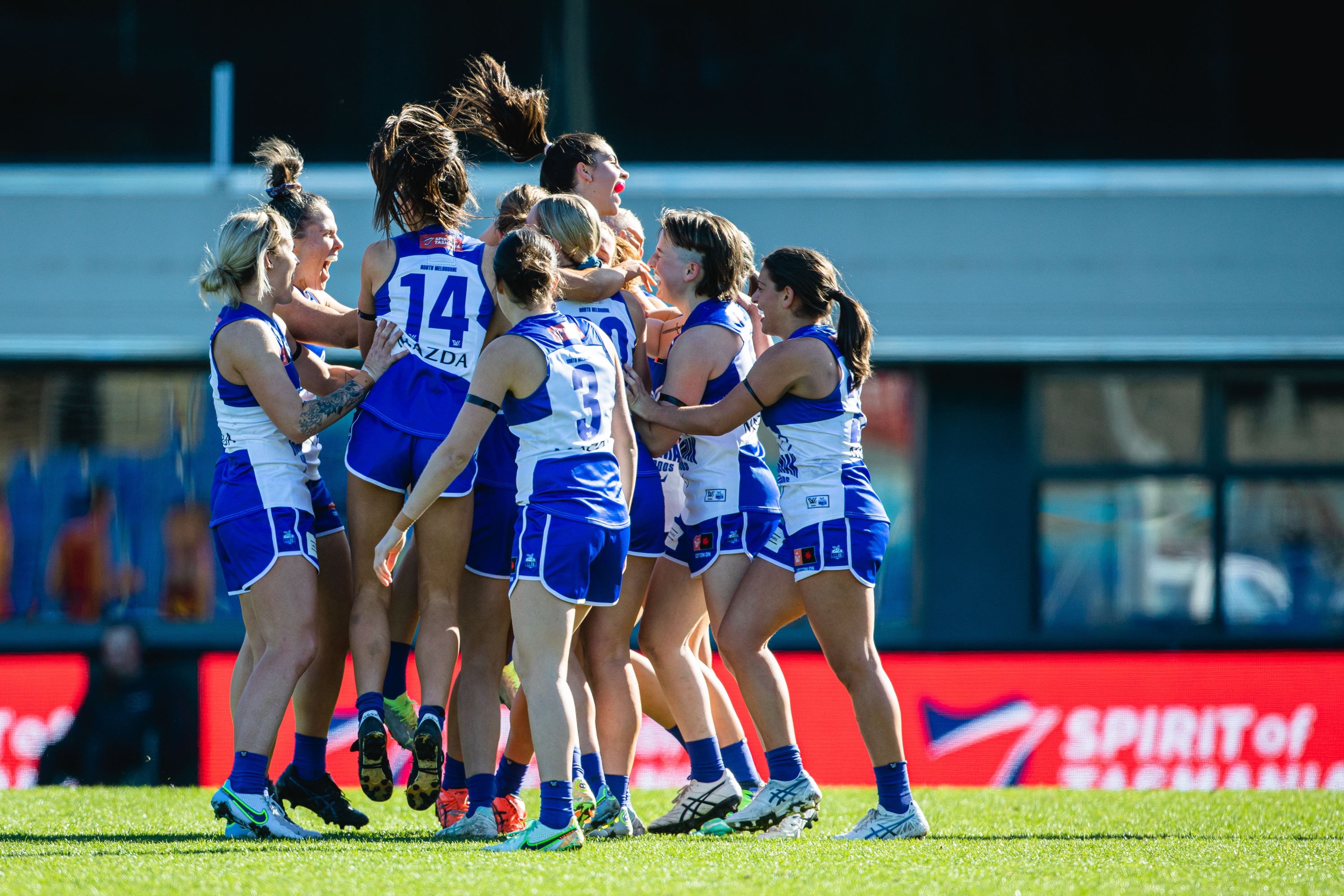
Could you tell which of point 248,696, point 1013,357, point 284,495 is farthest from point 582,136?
point 1013,357

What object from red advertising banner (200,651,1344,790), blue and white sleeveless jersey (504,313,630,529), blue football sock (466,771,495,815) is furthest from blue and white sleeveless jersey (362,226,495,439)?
red advertising banner (200,651,1344,790)

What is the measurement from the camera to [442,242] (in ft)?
14.8

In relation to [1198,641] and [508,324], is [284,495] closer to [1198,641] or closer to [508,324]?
[508,324]

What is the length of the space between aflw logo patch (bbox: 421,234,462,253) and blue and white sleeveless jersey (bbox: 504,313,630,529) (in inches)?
25.2

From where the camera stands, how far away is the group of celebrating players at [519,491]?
404cm

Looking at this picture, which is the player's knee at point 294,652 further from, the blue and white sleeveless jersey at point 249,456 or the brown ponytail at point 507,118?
the brown ponytail at point 507,118

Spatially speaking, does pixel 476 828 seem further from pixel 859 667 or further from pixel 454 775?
pixel 859 667

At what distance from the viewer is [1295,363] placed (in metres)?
9.36

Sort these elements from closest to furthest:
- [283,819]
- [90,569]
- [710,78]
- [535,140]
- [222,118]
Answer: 1. [283,819]
2. [535,140]
3. [90,569]
4. [222,118]
5. [710,78]

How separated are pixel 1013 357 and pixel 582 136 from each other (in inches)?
204

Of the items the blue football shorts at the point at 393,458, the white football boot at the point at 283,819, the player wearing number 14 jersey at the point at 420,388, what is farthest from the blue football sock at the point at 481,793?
the blue football shorts at the point at 393,458

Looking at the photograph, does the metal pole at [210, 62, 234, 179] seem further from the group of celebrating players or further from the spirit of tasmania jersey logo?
the spirit of tasmania jersey logo

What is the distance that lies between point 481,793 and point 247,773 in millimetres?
708

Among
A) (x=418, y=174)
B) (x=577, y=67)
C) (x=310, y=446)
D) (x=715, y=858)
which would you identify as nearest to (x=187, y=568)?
(x=577, y=67)
